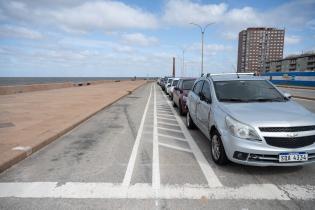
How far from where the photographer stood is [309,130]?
4.66 m

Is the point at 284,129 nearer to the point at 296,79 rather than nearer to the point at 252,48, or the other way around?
the point at 296,79

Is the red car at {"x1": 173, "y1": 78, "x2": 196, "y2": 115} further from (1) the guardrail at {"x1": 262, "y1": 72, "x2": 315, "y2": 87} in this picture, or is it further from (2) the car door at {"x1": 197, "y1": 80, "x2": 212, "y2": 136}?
(1) the guardrail at {"x1": 262, "y1": 72, "x2": 315, "y2": 87}

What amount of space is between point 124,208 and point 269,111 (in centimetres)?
306

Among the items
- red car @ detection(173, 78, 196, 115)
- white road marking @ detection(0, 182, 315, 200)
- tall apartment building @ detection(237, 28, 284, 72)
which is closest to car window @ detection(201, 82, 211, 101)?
white road marking @ detection(0, 182, 315, 200)

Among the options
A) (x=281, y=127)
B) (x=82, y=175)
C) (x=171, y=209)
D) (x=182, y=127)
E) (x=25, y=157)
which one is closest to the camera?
(x=171, y=209)

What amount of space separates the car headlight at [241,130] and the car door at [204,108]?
122 centimetres

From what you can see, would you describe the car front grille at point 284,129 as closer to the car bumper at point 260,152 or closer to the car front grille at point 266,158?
the car bumper at point 260,152

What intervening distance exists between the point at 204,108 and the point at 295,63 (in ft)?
387

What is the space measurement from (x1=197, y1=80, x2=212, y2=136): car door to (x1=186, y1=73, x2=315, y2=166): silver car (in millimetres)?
172

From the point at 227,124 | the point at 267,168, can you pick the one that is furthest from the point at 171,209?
the point at 267,168

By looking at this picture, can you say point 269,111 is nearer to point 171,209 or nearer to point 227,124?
point 227,124

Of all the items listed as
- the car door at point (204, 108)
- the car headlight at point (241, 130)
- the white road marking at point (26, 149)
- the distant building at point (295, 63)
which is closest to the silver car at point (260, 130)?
the car headlight at point (241, 130)

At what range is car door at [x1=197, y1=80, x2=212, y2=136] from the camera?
20.7 feet

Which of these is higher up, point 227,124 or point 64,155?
point 227,124
